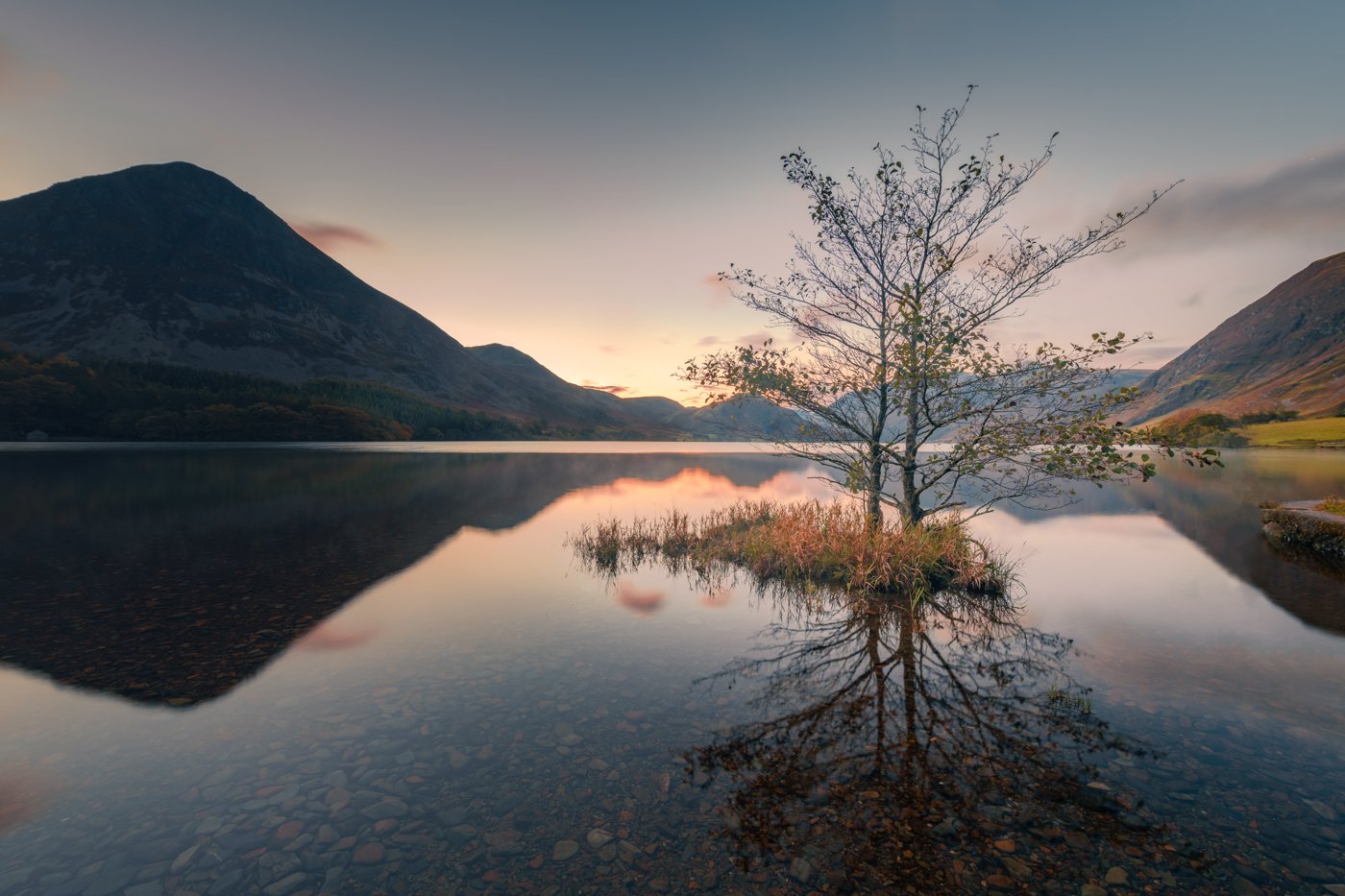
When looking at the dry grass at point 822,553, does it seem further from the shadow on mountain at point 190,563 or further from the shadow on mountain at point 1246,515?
the shadow on mountain at point 190,563

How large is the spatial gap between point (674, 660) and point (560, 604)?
560cm

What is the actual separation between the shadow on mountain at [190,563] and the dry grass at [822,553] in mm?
9326

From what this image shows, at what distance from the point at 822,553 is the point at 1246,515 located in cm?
3566

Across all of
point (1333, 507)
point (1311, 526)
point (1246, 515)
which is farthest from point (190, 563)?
point (1246, 515)

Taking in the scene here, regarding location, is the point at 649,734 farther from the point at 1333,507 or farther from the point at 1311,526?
the point at 1333,507

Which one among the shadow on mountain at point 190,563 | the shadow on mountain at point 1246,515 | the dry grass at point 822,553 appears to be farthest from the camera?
the dry grass at point 822,553

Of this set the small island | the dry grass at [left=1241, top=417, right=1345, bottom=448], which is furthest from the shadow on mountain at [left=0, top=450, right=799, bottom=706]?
the dry grass at [left=1241, top=417, right=1345, bottom=448]

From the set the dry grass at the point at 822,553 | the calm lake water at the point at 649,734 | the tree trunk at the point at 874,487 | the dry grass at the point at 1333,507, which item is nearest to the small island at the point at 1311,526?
the dry grass at the point at 1333,507

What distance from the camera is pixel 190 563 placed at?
2016 centimetres

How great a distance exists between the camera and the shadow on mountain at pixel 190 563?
455 inches

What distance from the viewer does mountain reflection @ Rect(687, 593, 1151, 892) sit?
596 centimetres

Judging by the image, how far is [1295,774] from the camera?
7.57m

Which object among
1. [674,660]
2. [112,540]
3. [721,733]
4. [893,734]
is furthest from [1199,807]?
[112,540]

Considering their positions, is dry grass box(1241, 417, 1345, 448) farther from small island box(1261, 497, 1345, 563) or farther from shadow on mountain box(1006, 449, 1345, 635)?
small island box(1261, 497, 1345, 563)
